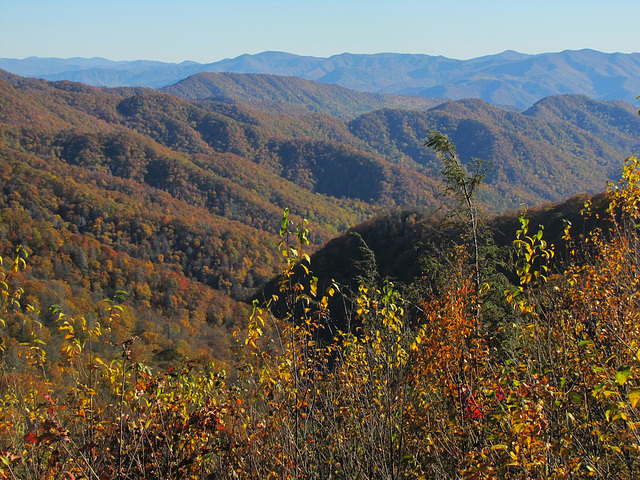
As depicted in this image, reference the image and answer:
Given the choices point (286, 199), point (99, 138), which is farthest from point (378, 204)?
point (99, 138)

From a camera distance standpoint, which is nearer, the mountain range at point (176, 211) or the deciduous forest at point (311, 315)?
the deciduous forest at point (311, 315)

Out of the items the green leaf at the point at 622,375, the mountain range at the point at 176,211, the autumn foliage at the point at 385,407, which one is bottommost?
the mountain range at the point at 176,211

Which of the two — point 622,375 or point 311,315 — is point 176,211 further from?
point 622,375

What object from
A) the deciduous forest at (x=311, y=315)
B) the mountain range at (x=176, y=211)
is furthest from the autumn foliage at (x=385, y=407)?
the mountain range at (x=176, y=211)

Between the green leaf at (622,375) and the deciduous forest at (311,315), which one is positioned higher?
the green leaf at (622,375)

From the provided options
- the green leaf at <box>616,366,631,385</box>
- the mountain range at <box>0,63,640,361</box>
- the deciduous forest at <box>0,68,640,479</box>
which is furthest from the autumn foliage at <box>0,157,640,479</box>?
the mountain range at <box>0,63,640,361</box>

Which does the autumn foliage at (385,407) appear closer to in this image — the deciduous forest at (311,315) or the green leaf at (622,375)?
the deciduous forest at (311,315)

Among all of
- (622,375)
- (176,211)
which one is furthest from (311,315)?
(176,211)

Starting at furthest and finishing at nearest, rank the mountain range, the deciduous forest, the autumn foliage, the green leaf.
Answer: the mountain range < the deciduous forest < the autumn foliage < the green leaf

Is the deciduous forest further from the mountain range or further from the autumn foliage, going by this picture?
the mountain range

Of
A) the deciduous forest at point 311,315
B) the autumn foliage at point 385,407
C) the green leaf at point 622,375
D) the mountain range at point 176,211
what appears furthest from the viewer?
the mountain range at point 176,211

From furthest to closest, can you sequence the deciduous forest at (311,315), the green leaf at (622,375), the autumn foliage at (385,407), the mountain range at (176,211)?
the mountain range at (176,211) → the deciduous forest at (311,315) → the autumn foliage at (385,407) → the green leaf at (622,375)

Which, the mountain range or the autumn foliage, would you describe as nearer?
the autumn foliage

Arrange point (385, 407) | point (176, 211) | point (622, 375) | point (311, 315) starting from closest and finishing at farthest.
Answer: point (622, 375), point (385, 407), point (311, 315), point (176, 211)
